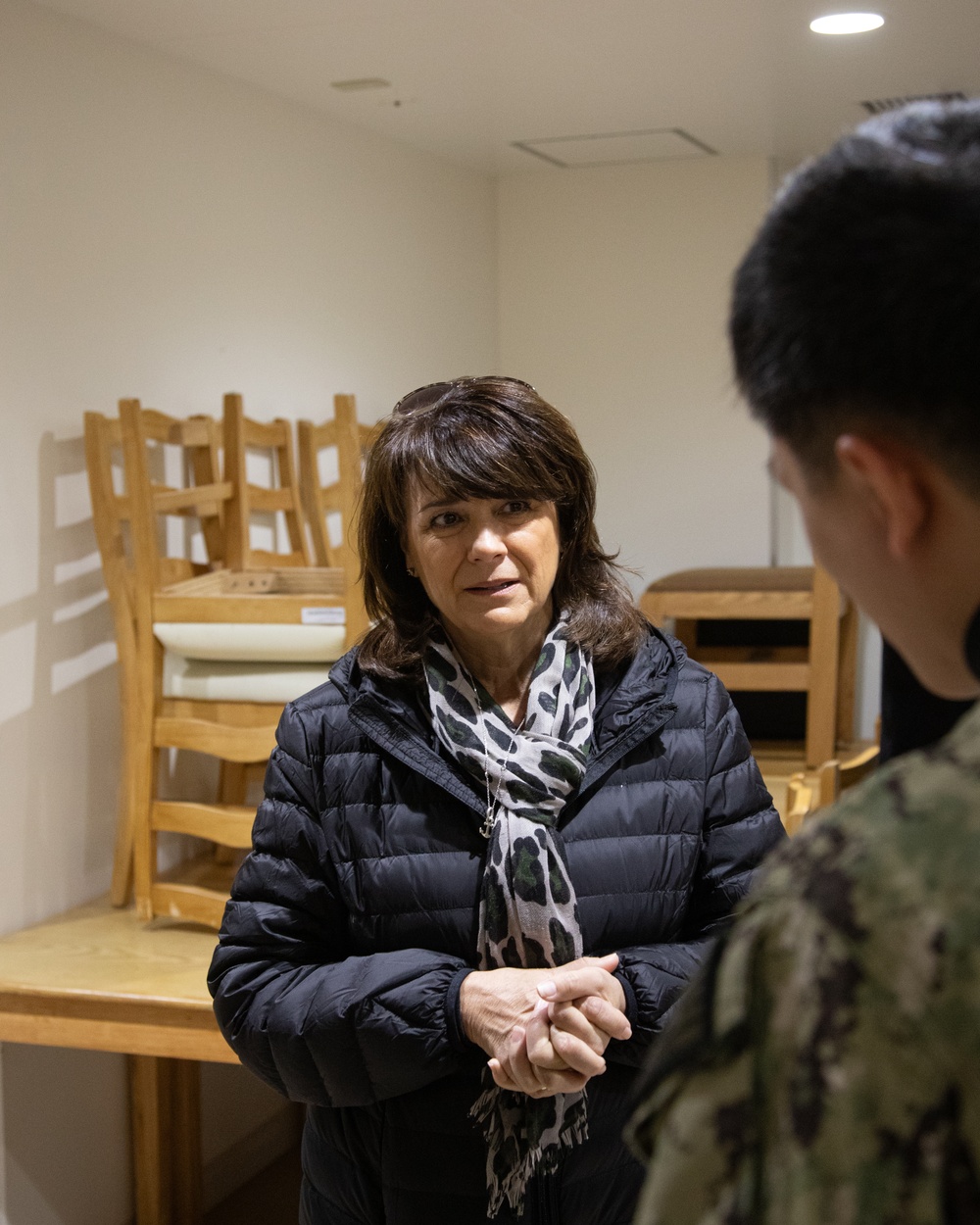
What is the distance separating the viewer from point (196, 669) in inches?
123

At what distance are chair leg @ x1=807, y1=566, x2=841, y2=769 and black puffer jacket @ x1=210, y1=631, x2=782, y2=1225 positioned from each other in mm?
2428

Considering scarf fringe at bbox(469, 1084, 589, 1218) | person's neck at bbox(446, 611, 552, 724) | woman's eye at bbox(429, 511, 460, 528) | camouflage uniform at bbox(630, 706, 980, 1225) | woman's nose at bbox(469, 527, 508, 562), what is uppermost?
woman's eye at bbox(429, 511, 460, 528)

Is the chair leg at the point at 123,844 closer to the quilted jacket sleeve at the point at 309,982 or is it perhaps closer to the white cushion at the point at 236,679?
the white cushion at the point at 236,679

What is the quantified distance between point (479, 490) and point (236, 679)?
5.28ft

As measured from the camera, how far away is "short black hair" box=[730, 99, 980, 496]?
20.5 inches

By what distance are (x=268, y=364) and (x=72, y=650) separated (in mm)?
1207

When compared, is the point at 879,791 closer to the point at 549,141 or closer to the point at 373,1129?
the point at 373,1129

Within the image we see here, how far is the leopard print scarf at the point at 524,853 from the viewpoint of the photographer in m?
1.45

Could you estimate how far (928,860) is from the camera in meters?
0.48

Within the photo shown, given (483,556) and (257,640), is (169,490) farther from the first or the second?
(483,556)

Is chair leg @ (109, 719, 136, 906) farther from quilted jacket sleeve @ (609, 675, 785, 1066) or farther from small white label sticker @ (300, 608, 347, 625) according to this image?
quilted jacket sleeve @ (609, 675, 785, 1066)

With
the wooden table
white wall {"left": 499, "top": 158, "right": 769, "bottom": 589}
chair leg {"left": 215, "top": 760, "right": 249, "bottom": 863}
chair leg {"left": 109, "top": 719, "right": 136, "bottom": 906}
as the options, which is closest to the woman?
the wooden table

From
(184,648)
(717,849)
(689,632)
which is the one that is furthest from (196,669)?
(689,632)

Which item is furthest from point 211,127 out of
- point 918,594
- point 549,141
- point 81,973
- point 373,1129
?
point 918,594
